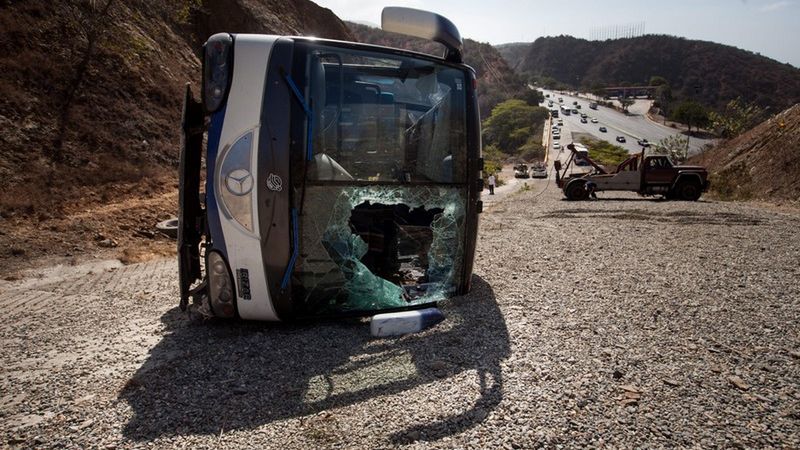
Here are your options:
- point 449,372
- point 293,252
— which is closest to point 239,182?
point 293,252

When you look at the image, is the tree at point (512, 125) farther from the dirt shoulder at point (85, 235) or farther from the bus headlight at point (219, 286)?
the bus headlight at point (219, 286)

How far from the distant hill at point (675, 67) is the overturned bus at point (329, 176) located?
395ft

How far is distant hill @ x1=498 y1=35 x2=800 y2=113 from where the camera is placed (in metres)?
111

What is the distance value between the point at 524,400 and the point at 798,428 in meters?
1.42

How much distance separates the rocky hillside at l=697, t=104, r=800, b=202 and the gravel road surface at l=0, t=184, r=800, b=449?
16.2 metres

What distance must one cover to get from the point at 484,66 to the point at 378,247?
115 metres

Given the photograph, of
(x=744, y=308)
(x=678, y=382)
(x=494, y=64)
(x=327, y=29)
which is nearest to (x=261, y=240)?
(x=678, y=382)

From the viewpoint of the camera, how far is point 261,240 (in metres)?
3.83

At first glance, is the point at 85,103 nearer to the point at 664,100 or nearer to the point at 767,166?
the point at 767,166

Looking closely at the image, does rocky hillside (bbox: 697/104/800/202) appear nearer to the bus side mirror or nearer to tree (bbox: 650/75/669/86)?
the bus side mirror

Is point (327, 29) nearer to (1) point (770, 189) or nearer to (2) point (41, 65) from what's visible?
(2) point (41, 65)

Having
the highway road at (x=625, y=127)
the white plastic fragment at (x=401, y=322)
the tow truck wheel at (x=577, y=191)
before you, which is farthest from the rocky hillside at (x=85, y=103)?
the highway road at (x=625, y=127)

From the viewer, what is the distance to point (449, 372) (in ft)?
11.2

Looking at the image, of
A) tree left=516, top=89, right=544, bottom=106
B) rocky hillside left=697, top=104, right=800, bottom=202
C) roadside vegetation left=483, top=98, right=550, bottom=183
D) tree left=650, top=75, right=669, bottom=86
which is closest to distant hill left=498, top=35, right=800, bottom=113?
tree left=650, top=75, right=669, bottom=86
